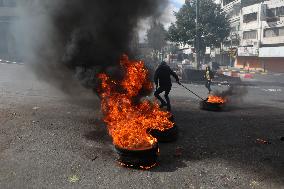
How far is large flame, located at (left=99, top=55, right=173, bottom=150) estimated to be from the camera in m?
7.41

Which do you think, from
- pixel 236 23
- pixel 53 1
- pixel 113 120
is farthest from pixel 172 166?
pixel 236 23

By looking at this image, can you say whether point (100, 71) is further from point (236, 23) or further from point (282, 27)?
point (236, 23)

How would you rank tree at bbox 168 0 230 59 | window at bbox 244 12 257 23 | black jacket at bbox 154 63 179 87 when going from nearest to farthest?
1. black jacket at bbox 154 63 179 87
2. tree at bbox 168 0 230 59
3. window at bbox 244 12 257 23

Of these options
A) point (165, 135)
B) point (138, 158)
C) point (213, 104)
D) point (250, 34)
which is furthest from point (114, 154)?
point (250, 34)

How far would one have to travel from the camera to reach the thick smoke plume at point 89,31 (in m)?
11.4

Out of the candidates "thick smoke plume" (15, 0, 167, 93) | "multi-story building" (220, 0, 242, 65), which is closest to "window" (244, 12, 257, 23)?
"multi-story building" (220, 0, 242, 65)

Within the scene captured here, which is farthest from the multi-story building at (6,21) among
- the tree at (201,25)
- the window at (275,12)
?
the window at (275,12)

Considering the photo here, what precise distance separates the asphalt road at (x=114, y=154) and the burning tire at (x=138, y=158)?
0.52ft

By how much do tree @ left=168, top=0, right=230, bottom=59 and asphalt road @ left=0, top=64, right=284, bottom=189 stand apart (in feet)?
87.6

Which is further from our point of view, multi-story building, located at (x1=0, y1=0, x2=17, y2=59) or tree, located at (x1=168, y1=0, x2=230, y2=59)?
multi-story building, located at (x1=0, y1=0, x2=17, y2=59)

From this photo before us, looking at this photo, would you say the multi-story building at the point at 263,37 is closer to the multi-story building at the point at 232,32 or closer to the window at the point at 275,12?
the window at the point at 275,12

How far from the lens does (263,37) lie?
52406 mm

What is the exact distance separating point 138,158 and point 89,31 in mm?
6032

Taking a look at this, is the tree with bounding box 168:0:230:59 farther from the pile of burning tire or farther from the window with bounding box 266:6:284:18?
the pile of burning tire
